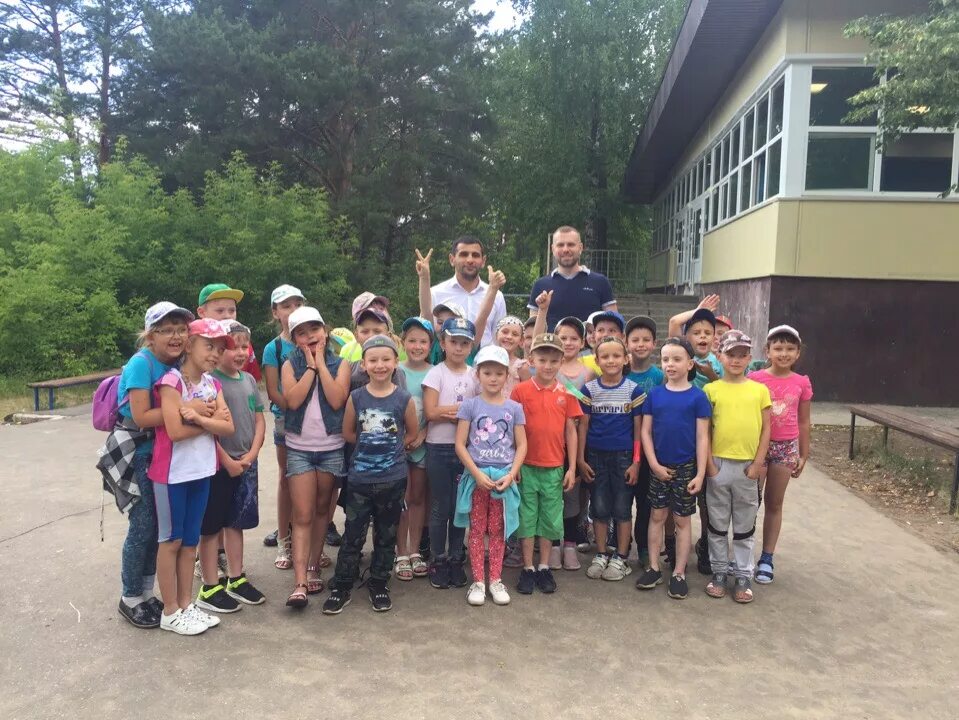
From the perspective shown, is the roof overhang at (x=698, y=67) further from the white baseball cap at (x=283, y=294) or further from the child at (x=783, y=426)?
the white baseball cap at (x=283, y=294)

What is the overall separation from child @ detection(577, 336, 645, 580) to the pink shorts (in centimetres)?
83

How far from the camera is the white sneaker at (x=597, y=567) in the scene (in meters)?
4.23

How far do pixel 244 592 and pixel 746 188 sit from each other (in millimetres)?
11518

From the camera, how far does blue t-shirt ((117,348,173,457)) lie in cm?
322

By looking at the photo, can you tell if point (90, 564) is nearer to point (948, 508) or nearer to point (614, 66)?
point (948, 508)

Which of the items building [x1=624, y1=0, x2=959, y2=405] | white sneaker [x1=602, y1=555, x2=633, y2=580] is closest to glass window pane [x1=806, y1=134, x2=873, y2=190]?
building [x1=624, y1=0, x2=959, y2=405]

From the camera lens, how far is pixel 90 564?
4.34 metres

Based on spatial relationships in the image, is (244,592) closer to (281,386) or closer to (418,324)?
(281,386)

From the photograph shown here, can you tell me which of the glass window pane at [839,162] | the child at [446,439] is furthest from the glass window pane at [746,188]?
the child at [446,439]

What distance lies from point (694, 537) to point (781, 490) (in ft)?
3.21

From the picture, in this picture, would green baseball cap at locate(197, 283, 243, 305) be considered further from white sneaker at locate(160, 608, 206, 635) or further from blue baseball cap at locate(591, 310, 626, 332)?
blue baseball cap at locate(591, 310, 626, 332)

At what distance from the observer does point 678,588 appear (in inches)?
156

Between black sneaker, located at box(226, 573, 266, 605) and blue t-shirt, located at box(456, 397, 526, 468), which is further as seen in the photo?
blue t-shirt, located at box(456, 397, 526, 468)

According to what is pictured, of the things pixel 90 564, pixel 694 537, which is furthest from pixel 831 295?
pixel 90 564
